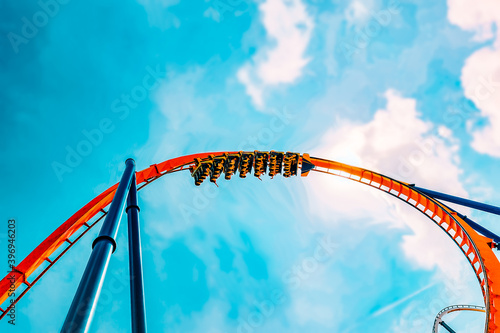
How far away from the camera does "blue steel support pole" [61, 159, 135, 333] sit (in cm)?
367

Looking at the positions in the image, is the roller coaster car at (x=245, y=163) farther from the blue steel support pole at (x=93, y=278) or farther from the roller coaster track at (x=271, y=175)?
the blue steel support pole at (x=93, y=278)

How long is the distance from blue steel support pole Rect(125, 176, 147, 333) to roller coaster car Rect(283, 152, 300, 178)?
1119 centimetres

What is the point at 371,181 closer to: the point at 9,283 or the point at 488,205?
the point at 488,205

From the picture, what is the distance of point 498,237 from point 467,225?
136 cm

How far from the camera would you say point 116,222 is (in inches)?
231

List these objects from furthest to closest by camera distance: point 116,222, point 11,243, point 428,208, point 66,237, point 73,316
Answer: point 428,208, point 66,237, point 11,243, point 116,222, point 73,316

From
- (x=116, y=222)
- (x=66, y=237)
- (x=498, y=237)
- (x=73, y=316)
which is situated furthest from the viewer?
(x=498, y=237)

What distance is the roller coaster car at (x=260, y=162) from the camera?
61.5 feet

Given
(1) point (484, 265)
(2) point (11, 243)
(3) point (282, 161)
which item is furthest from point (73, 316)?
(3) point (282, 161)

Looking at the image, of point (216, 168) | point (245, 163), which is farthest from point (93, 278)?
point (245, 163)

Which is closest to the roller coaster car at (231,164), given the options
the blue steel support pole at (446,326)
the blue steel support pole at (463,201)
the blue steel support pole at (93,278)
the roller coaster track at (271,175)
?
the roller coaster track at (271,175)

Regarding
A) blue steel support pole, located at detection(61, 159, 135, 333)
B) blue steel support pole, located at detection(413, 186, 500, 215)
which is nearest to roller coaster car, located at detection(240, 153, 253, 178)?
blue steel support pole, located at detection(413, 186, 500, 215)

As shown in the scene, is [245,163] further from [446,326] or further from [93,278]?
[93,278]

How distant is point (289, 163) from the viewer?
19.0m
